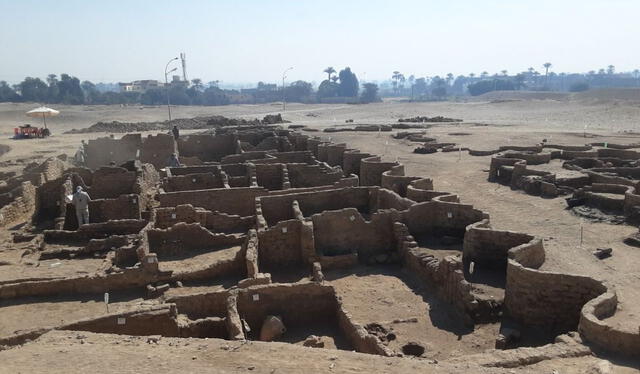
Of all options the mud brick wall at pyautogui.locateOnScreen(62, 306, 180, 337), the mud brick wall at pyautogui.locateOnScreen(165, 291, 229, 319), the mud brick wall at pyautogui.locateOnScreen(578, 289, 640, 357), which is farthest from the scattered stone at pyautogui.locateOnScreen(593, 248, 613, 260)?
the mud brick wall at pyautogui.locateOnScreen(62, 306, 180, 337)

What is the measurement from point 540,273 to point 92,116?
298ft

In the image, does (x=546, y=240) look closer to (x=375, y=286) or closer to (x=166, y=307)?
(x=375, y=286)

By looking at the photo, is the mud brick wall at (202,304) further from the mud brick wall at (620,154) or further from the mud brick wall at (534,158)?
the mud brick wall at (620,154)

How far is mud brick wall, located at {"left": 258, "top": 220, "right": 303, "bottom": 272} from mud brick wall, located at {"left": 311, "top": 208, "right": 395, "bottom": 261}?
69 centimetres

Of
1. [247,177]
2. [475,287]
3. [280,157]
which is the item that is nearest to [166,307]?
[475,287]

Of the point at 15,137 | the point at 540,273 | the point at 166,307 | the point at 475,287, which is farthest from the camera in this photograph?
the point at 15,137

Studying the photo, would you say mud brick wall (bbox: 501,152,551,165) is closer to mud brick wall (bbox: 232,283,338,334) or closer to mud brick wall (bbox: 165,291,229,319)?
mud brick wall (bbox: 232,283,338,334)

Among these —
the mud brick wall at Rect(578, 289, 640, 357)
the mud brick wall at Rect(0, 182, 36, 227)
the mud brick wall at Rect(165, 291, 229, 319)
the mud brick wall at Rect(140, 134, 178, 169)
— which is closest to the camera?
the mud brick wall at Rect(578, 289, 640, 357)

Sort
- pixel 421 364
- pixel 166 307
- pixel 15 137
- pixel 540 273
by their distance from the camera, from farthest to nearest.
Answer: pixel 15 137 < pixel 540 273 < pixel 166 307 < pixel 421 364

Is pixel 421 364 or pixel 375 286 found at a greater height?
pixel 421 364

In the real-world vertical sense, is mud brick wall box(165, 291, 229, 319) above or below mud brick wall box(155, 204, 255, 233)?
below

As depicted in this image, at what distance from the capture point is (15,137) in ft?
183

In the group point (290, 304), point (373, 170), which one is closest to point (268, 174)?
point (373, 170)

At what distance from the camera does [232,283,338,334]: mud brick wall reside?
1230 cm
